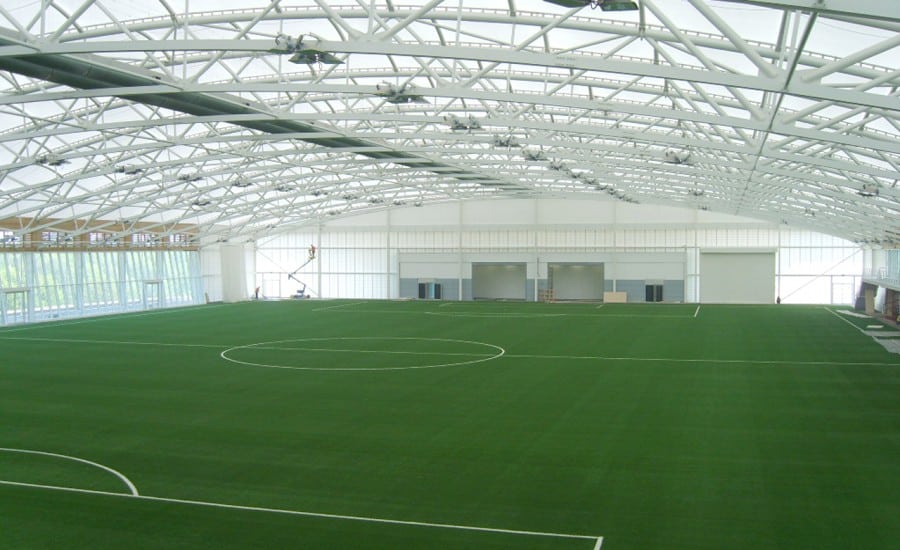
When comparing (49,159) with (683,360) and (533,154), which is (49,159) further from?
(683,360)

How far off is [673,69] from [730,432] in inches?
350

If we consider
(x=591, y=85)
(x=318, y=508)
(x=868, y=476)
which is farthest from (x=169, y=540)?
(x=591, y=85)

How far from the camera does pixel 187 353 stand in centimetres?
3575

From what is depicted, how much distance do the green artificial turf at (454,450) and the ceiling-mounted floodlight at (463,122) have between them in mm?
9590

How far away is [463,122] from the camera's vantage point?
101 ft

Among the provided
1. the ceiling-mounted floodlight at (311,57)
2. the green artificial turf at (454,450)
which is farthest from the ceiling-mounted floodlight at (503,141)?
the ceiling-mounted floodlight at (311,57)

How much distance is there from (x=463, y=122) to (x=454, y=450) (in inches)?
648

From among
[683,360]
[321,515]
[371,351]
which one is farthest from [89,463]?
[683,360]

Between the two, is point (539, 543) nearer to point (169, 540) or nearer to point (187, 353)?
point (169, 540)

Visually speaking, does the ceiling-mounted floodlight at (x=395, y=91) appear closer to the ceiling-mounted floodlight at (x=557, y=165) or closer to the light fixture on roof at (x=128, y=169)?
the light fixture on roof at (x=128, y=169)

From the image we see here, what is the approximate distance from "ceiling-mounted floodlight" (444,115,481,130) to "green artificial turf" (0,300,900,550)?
9.59 metres

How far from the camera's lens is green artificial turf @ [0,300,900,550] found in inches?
500

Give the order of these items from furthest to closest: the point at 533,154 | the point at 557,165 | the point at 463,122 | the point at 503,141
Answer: the point at 557,165
the point at 533,154
the point at 503,141
the point at 463,122

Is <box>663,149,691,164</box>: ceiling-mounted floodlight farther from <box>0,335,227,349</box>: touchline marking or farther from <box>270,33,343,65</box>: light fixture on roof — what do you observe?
<box>0,335,227,349</box>: touchline marking
